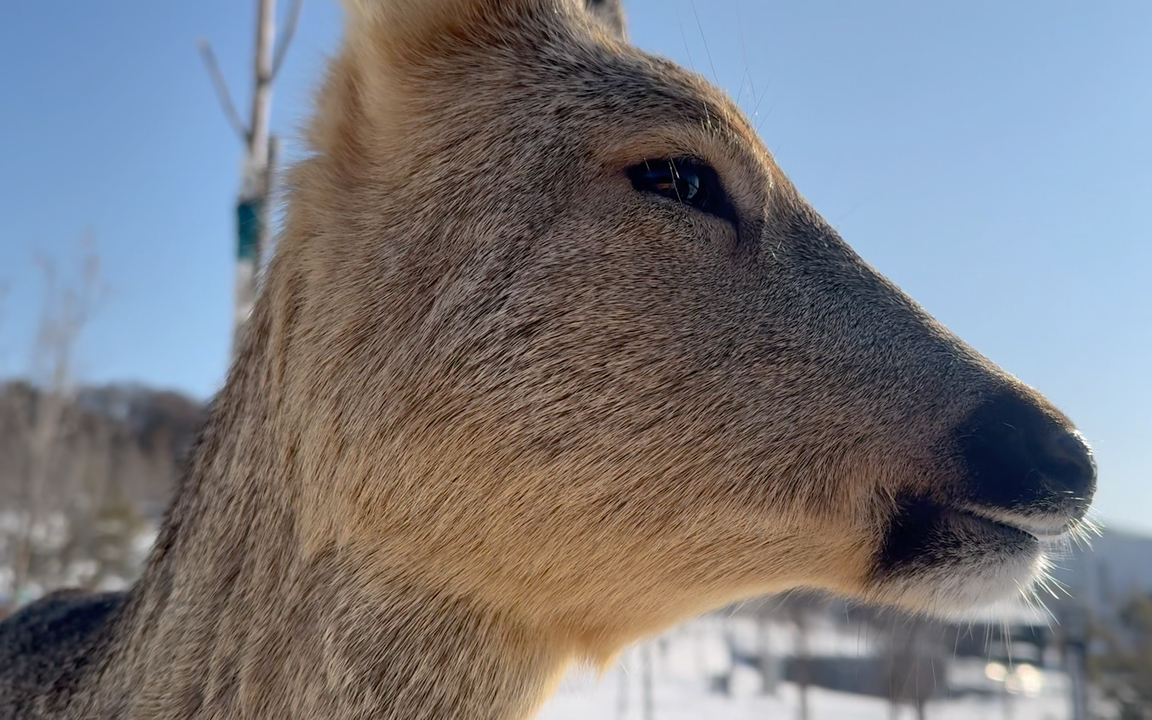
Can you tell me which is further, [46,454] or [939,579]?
[46,454]

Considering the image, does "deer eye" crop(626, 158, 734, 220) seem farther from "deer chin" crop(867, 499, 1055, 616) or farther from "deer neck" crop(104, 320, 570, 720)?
"deer neck" crop(104, 320, 570, 720)

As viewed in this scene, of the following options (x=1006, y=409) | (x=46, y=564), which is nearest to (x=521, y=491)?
(x=1006, y=409)

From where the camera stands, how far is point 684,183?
1.77m

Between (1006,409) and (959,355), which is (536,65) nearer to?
(959,355)

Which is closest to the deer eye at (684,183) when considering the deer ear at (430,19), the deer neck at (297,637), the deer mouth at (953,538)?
the deer ear at (430,19)

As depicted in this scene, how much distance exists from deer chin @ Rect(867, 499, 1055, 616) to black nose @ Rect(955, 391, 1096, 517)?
4 centimetres

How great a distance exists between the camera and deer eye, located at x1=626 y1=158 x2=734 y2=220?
1730 mm

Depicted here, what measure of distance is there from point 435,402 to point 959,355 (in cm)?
115

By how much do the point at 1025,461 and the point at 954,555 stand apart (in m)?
0.23

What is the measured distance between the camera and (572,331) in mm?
1604

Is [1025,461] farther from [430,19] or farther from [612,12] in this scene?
[612,12]

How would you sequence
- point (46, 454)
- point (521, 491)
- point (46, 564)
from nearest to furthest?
point (521, 491)
point (46, 454)
point (46, 564)

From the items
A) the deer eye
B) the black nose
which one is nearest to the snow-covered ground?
the black nose

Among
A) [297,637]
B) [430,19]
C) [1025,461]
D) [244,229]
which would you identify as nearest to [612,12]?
[430,19]
